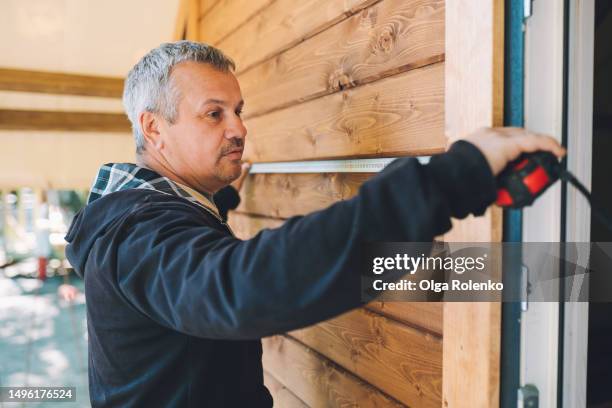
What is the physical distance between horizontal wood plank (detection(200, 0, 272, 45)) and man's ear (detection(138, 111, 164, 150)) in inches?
37.2

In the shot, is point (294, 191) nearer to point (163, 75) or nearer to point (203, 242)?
point (163, 75)

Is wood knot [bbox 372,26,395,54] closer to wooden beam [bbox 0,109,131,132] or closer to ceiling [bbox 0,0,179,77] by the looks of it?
ceiling [bbox 0,0,179,77]

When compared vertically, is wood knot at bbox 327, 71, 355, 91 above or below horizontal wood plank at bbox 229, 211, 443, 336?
above

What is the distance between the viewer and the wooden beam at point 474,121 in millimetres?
979

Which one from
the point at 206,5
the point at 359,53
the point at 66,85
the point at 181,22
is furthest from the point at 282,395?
the point at 66,85

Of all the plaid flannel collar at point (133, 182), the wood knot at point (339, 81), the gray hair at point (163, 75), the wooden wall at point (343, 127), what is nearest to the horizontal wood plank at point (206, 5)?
the wooden wall at point (343, 127)

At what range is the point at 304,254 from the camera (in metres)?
0.71

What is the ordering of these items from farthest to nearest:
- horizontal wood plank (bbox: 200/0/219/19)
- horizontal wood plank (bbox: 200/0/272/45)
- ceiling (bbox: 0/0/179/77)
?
1. ceiling (bbox: 0/0/179/77)
2. horizontal wood plank (bbox: 200/0/219/19)
3. horizontal wood plank (bbox: 200/0/272/45)

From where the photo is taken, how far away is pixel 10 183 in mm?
3506

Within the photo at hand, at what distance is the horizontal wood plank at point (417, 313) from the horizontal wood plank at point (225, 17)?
1.29m

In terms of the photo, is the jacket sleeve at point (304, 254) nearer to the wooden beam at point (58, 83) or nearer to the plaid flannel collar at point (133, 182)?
the plaid flannel collar at point (133, 182)

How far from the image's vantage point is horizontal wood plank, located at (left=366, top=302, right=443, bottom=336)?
3.93 feet

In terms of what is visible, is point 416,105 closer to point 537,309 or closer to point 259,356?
point 537,309

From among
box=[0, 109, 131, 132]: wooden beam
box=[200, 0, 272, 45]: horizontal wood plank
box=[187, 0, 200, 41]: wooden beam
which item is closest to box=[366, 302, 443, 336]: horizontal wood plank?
box=[200, 0, 272, 45]: horizontal wood plank
